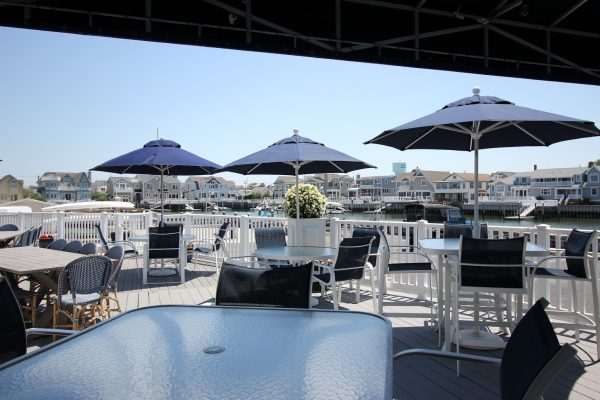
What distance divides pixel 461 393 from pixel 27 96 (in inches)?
758

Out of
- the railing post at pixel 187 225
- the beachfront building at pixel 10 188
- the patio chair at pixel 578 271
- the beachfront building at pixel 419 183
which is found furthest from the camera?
the beachfront building at pixel 419 183

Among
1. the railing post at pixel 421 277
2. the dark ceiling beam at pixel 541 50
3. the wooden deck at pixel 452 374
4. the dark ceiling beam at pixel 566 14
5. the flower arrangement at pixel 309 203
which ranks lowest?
the wooden deck at pixel 452 374

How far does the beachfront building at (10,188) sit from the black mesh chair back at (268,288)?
79449 millimetres

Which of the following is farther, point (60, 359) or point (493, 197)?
point (493, 197)

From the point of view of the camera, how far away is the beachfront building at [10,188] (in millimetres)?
67750

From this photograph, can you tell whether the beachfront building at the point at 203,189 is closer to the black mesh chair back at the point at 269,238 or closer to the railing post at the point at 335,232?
the railing post at the point at 335,232

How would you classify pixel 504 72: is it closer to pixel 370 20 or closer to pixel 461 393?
pixel 370 20

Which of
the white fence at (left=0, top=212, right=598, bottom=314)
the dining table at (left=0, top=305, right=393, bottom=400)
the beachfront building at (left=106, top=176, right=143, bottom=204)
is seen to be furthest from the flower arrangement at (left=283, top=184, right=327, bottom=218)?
the beachfront building at (left=106, top=176, right=143, bottom=204)

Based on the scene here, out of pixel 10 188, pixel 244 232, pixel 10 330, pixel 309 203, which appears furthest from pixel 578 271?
pixel 10 188

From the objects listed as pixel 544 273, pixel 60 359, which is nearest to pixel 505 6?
pixel 544 273

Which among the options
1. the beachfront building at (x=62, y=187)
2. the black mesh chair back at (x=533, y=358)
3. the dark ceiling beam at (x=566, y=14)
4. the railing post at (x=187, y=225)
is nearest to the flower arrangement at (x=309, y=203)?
the railing post at (x=187, y=225)

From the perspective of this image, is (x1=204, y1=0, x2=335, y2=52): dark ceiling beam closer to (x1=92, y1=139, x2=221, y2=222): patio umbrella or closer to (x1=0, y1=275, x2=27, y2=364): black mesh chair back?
(x1=0, y1=275, x2=27, y2=364): black mesh chair back

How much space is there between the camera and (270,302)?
239 centimetres

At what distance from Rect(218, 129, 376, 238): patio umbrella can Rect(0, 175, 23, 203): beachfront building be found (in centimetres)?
7564
